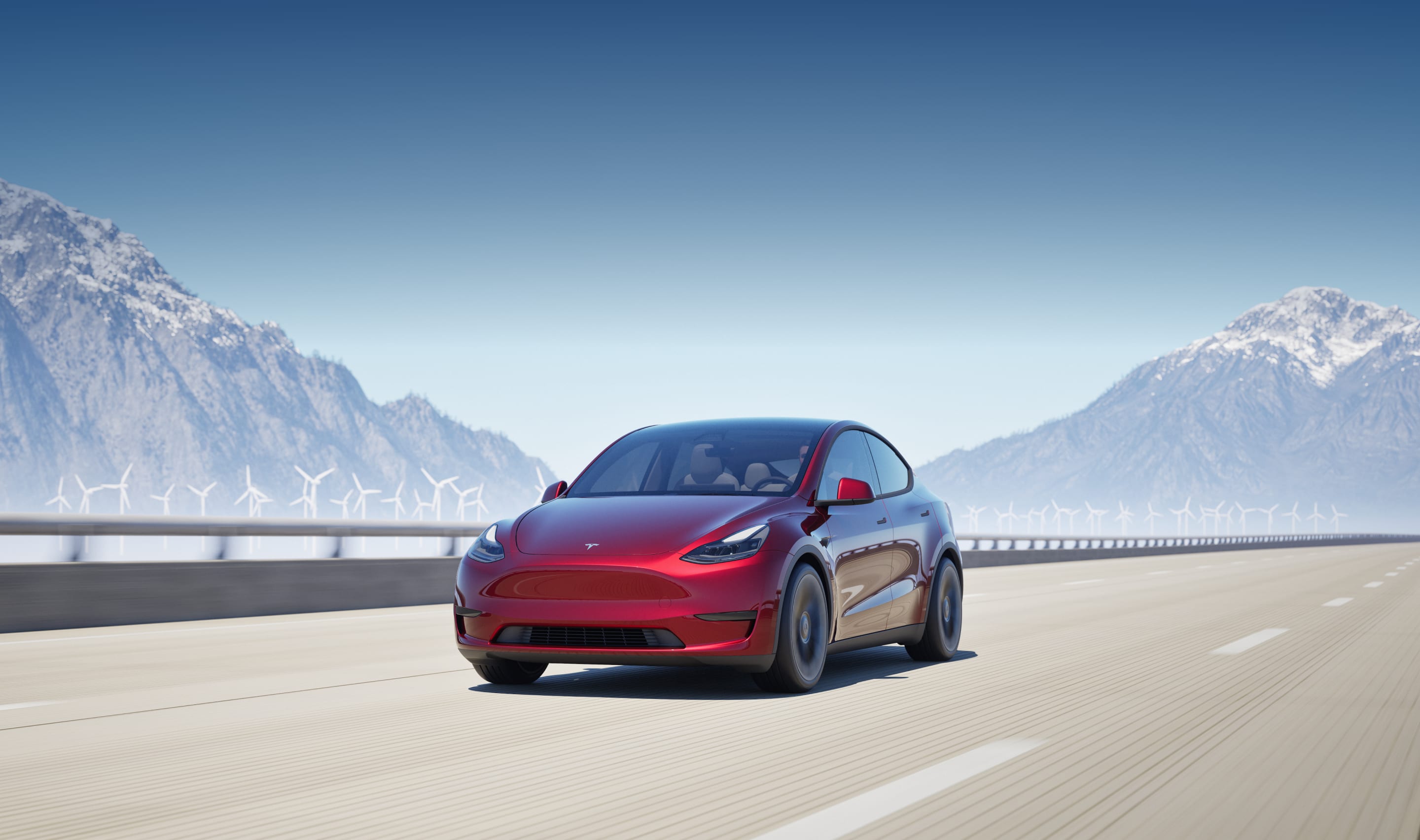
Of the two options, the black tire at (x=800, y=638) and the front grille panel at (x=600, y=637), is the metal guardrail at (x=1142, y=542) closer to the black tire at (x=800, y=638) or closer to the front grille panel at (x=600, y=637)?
the black tire at (x=800, y=638)

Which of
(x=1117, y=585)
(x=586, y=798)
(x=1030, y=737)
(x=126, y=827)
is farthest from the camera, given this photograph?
(x=1117, y=585)

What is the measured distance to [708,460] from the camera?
8.85m

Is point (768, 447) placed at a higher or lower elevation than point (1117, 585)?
higher

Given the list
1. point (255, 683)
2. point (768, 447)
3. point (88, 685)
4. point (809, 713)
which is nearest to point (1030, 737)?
point (809, 713)

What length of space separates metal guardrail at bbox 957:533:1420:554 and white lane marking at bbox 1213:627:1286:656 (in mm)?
3668

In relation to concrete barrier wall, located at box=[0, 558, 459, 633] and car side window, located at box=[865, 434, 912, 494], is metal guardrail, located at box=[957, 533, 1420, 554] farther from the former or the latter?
concrete barrier wall, located at box=[0, 558, 459, 633]

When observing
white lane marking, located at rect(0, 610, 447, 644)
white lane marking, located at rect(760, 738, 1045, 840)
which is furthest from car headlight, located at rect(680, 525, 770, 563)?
white lane marking, located at rect(0, 610, 447, 644)

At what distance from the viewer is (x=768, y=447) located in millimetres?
8883

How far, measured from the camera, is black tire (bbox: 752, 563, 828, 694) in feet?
25.1

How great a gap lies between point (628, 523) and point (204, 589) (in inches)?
294

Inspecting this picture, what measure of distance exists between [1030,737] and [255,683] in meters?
4.39

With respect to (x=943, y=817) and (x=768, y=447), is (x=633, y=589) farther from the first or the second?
(x=943, y=817)

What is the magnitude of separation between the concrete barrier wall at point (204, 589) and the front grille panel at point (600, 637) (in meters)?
6.14

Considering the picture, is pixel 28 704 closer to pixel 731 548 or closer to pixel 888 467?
pixel 731 548
